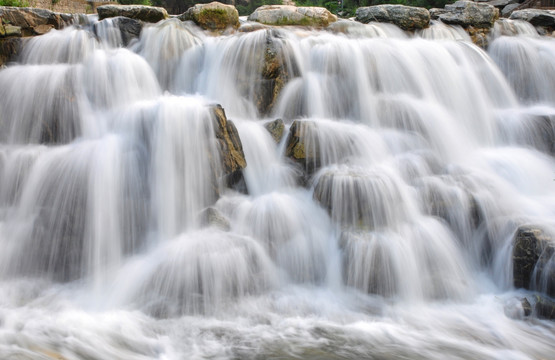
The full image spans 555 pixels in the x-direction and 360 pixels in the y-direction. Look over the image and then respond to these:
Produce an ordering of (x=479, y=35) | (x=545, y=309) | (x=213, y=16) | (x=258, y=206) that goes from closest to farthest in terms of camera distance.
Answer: (x=545, y=309) → (x=258, y=206) → (x=213, y=16) → (x=479, y=35)

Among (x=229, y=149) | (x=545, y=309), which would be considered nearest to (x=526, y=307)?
(x=545, y=309)

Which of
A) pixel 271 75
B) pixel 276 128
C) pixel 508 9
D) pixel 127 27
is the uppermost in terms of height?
pixel 508 9

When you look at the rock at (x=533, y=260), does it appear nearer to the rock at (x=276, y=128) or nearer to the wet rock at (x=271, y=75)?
the rock at (x=276, y=128)

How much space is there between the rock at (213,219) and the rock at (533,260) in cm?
349

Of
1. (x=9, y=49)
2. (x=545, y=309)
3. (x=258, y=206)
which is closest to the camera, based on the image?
(x=545, y=309)

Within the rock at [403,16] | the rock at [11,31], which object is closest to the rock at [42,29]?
the rock at [11,31]

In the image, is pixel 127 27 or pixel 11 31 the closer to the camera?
pixel 11 31

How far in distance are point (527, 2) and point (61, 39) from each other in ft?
55.6

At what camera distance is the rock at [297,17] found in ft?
35.6

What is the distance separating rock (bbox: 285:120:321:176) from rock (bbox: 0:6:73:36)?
18.7 ft

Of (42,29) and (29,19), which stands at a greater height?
(29,19)

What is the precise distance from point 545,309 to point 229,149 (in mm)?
4282

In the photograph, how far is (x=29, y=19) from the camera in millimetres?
8750

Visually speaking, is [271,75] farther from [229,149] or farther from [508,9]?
[508,9]
